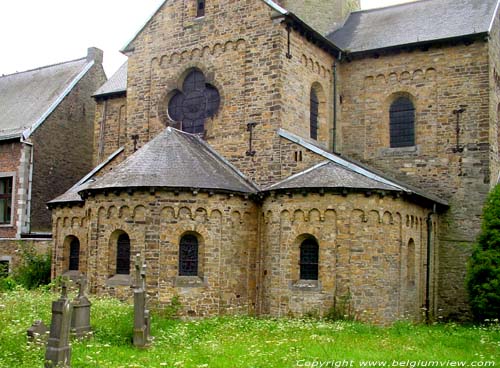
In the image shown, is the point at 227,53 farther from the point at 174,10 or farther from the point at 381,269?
the point at 381,269

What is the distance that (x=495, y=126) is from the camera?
73.8 feet

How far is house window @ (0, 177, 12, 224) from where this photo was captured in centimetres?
2756

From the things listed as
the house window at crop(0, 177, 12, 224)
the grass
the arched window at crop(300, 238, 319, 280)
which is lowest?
the grass

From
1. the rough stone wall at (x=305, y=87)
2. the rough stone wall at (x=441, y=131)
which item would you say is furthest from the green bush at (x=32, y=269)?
the rough stone wall at (x=441, y=131)

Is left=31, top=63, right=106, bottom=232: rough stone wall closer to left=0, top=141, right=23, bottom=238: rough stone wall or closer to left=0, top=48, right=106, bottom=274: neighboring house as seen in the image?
left=0, top=48, right=106, bottom=274: neighboring house

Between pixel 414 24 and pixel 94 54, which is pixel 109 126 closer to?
pixel 94 54

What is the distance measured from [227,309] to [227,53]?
28.7 ft

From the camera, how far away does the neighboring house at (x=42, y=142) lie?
2705 centimetres

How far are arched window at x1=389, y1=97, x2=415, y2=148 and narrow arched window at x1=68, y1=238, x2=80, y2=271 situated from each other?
12008 mm

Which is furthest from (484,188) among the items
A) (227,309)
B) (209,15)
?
(209,15)

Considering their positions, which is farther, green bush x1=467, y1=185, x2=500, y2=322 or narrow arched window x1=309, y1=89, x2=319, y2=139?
narrow arched window x1=309, y1=89, x2=319, y2=139

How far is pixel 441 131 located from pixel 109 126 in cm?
1417

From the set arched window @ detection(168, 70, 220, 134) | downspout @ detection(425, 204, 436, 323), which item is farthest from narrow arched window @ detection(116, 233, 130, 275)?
downspout @ detection(425, 204, 436, 323)

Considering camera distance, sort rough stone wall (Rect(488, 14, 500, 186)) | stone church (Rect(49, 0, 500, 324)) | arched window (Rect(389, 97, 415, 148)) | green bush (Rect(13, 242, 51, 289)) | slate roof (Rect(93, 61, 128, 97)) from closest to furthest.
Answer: stone church (Rect(49, 0, 500, 324))
rough stone wall (Rect(488, 14, 500, 186))
arched window (Rect(389, 97, 415, 148))
green bush (Rect(13, 242, 51, 289))
slate roof (Rect(93, 61, 128, 97))
